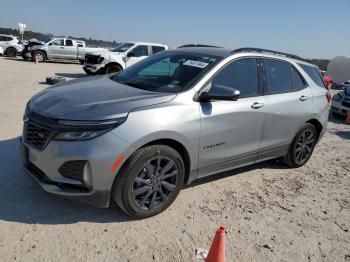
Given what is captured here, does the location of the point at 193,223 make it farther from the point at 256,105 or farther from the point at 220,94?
the point at 256,105

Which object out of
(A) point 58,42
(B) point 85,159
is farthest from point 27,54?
(B) point 85,159

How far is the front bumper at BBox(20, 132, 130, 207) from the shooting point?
340 cm

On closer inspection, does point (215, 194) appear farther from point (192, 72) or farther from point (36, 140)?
point (36, 140)

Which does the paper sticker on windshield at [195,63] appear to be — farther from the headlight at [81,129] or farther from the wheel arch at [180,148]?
the headlight at [81,129]

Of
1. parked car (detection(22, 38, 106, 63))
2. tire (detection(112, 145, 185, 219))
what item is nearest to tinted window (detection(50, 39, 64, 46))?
parked car (detection(22, 38, 106, 63))

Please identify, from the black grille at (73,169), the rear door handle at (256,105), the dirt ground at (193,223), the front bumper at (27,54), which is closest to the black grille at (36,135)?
the black grille at (73,169)

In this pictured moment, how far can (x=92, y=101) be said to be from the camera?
148 inches

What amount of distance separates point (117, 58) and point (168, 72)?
1205 cm

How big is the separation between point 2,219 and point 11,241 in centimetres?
42

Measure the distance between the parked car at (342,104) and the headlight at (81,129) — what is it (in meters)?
9.82

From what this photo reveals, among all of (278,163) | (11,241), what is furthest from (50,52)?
(11,241)

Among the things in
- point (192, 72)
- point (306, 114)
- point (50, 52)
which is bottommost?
point (50, 52)

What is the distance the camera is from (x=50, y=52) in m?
24.5

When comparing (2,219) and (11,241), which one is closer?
(11,241)
